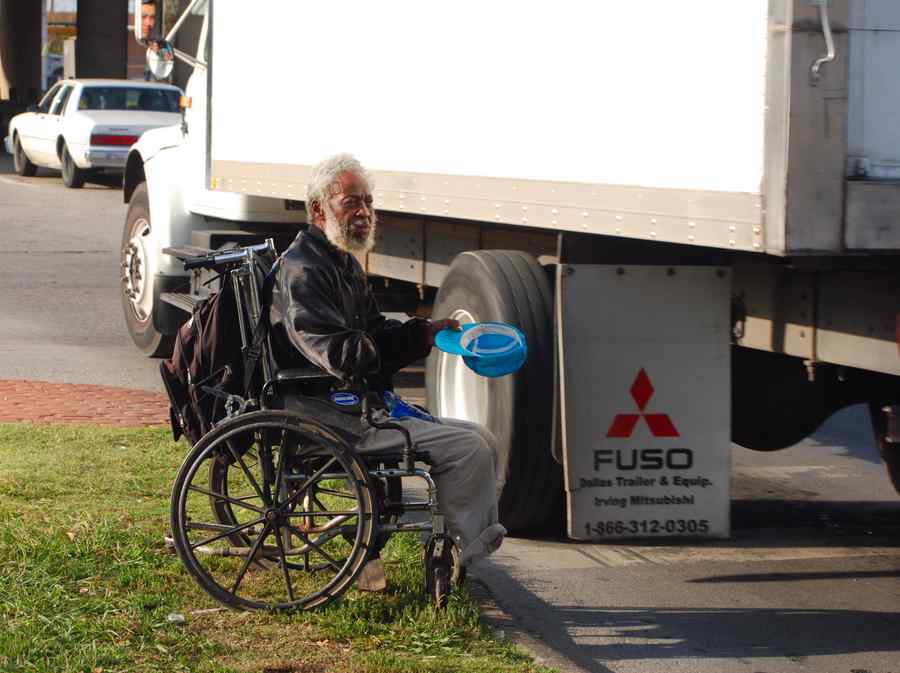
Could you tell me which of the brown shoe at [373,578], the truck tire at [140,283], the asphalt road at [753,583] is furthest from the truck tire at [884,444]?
the truck tire at [140,283]

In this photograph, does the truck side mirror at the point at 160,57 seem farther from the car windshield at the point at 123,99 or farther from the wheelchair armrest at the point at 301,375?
the car windshield at the point at 123,99

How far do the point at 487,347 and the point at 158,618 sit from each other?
1.37m

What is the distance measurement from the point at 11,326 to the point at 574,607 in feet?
27.5

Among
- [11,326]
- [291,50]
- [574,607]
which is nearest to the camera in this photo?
[574,607]

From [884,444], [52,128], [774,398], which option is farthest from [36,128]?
[884,444]

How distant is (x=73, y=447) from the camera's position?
8.11 m

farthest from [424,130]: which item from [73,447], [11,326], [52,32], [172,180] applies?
[52,32]

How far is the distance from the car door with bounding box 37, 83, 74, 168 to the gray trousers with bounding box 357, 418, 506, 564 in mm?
22761

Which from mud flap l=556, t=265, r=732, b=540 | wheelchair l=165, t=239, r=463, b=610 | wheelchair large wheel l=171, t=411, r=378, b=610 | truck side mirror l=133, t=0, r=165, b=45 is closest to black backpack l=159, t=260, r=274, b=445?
wheelchair l=165, t=239, r=463, b=610

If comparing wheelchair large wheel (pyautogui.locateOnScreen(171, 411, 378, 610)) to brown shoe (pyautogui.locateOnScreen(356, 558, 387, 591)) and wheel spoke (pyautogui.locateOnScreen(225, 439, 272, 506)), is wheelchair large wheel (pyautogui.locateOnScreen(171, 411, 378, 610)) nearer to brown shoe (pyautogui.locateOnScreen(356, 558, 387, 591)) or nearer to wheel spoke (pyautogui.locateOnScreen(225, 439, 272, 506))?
wheel spoke (pyautogui.locateOnScreen(225, 439, 272, 506))

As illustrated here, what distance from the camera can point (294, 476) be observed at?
5254 mm

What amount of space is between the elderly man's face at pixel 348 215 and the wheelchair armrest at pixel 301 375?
1.36 ft

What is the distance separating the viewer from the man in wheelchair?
5113mm

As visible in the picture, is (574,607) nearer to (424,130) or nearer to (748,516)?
(748,516)
